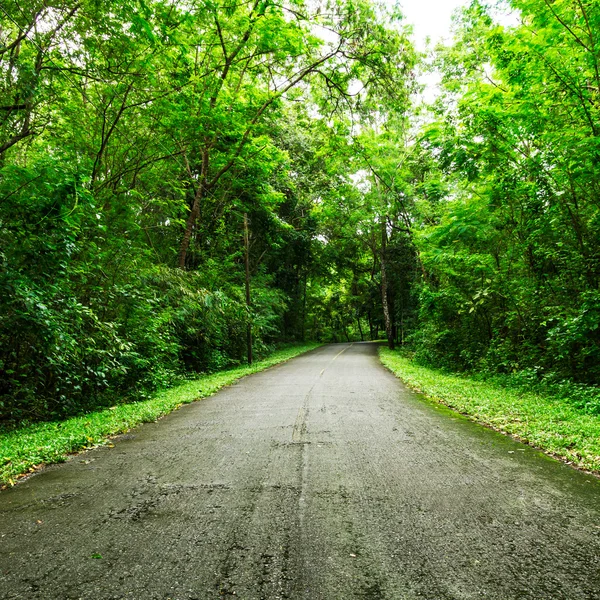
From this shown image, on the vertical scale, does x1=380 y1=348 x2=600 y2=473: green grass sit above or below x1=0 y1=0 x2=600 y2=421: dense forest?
below

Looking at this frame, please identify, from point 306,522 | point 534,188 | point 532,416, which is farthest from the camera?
point 534,188

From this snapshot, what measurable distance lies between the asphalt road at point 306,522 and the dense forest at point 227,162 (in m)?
3.11

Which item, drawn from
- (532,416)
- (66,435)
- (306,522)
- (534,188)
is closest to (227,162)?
(534,188)

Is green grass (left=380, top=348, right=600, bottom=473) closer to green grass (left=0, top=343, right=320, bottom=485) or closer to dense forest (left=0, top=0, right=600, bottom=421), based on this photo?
Result: dense forest (left=0, top=0, right=600, bottom=421)

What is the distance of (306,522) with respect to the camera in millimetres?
2570

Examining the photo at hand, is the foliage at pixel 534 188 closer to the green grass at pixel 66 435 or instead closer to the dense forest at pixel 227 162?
the dense forest at pixel 227 162

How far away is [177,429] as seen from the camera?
17.9ft

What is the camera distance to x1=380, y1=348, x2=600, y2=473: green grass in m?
4.16

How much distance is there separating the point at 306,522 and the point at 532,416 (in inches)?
191

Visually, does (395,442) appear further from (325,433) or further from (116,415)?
(116,415)

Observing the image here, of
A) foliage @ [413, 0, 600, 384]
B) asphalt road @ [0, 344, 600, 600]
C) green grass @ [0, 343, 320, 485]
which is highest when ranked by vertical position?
foliage @ [413, 0, 600, 384]

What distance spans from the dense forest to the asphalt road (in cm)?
311

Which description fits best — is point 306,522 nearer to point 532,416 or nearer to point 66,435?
point 66,435

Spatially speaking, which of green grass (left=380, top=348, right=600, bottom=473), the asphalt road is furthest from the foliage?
the asphalt road
